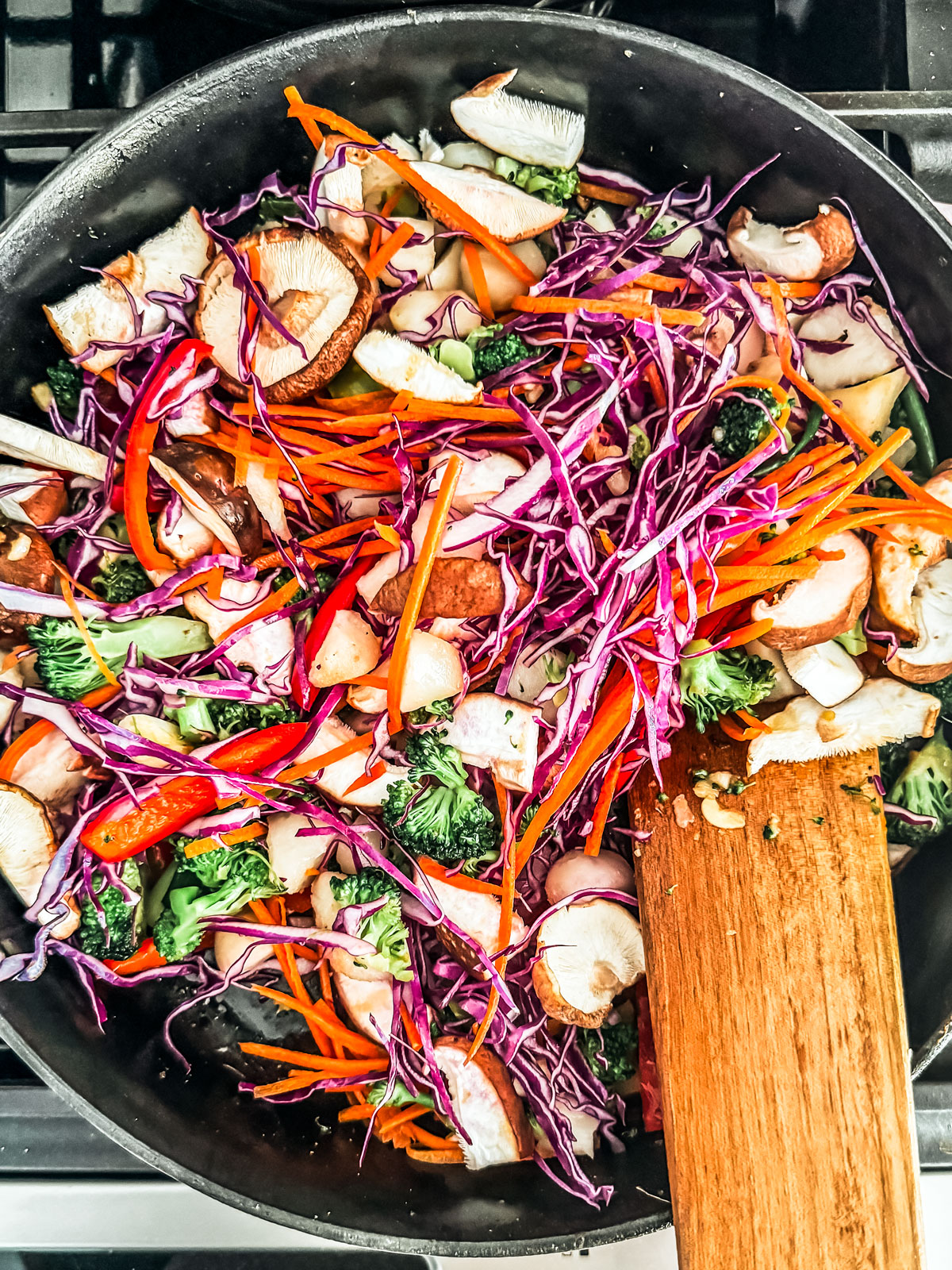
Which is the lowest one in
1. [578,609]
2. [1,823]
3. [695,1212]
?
[695,1212]

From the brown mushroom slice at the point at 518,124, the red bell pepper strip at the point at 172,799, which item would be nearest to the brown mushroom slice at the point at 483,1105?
the red bell pepper strip at the point at 172,799

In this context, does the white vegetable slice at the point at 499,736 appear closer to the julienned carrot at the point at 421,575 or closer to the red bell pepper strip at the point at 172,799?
the julienned carrot at the point at 421,575

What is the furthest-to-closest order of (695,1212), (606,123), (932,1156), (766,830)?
1. (932,1156)
2. (606,123)
3. (766,830)
4. (695,1212)

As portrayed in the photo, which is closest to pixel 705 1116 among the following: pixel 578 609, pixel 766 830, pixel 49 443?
pixel 766 830

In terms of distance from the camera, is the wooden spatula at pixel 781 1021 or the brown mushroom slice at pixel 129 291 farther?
the brown mushroom slice at pixel 129 291

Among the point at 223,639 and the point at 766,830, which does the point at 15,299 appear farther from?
the point at 766,830

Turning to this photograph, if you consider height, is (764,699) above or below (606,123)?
below
